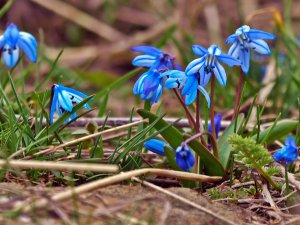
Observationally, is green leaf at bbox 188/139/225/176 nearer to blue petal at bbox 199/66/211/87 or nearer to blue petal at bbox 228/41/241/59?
blue petal at bbox 199/66/211/87

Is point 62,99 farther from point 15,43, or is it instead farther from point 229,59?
point 229,59

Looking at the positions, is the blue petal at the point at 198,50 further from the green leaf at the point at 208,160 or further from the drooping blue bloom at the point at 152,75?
the green leaf at the point at 208,160

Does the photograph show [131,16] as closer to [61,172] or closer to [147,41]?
[147,41]

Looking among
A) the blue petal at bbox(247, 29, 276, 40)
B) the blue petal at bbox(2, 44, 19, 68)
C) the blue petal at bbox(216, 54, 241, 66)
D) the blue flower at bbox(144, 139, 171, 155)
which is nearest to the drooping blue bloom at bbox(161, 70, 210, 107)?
the blue petal at bbox(216, 54, 241, 66)

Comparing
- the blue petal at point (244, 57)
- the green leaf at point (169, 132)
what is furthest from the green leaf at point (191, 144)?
the blue petal at point (244, 57)

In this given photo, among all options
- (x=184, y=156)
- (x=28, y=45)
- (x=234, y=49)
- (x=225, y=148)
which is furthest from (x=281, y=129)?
(x=28, y=45)
